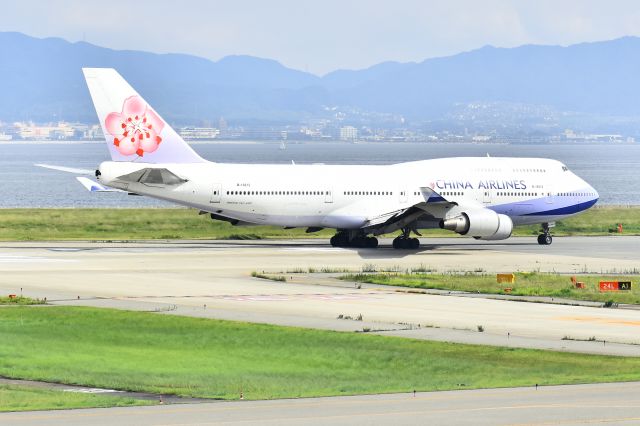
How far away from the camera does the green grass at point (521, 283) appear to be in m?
46.4

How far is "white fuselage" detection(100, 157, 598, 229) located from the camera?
2564 inches

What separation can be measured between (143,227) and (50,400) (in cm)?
5871

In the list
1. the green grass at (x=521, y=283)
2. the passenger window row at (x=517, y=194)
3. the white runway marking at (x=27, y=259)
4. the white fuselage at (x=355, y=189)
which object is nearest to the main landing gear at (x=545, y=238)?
the white fuselage at (x=355, y=189)

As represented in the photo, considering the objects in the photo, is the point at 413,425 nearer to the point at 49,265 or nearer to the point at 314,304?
the point at 314,304

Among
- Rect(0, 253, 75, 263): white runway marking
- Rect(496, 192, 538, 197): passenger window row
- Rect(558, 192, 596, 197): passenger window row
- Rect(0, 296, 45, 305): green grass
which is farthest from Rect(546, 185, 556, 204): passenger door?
Rect(0, 296, 45, 305): green grass

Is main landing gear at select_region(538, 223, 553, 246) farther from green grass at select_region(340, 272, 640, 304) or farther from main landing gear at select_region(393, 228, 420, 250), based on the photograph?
green grass at select_region(340, 272, 640, 304)

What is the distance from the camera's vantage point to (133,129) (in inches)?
2549

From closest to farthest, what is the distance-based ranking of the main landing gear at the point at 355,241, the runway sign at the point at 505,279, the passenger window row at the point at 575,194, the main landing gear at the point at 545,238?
the runway sign at the point at 505,279, the main landing gear at the point at 355,241, the main landing gear at the point at 545,238, the passenger window row at the point at 575,194

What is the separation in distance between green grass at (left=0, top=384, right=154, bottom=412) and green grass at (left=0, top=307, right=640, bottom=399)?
1351mm

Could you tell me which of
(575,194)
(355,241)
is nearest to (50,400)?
(355,241)

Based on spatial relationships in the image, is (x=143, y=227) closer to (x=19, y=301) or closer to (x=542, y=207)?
(x=542, y=207)

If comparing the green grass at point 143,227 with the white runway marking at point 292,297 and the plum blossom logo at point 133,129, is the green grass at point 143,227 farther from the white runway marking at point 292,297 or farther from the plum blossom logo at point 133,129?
the white runway marking at point 292,297

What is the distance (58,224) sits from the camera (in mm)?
82750

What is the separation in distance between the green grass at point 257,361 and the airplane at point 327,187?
90.5 feet
